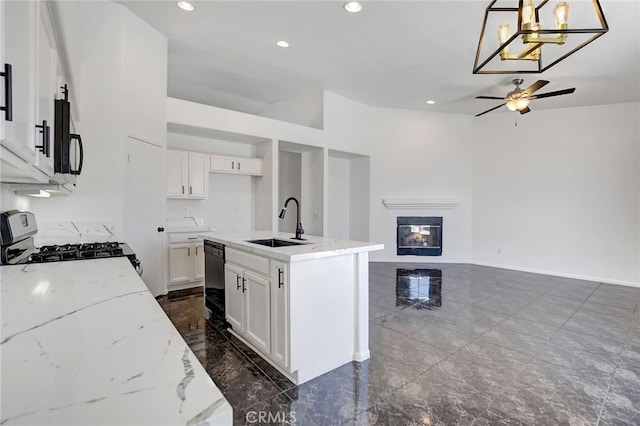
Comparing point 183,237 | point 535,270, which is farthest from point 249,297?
point 535,270

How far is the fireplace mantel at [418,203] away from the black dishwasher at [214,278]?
4280mm

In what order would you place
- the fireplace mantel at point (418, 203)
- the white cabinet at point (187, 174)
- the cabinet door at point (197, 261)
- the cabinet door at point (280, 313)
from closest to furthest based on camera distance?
the cabinet door at point (280, 313)
the cabinet door at point (197, 261)
the white cabinet at point (187, 174)
the fireplace mantel at point (418, 203)

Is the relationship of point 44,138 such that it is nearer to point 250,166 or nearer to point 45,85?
point 45,85

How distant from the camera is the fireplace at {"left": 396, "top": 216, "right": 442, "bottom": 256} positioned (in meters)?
6.65

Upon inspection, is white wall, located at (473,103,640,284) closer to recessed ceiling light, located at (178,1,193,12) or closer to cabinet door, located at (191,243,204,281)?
cabinet door, located at (191,243,204,281)

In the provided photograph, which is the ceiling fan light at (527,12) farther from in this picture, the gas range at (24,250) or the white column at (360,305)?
the gas range at (24,250)

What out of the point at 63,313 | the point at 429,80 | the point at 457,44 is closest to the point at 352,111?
the point at 429,80

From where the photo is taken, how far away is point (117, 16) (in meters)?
3.33

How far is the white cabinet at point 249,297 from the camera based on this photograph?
7.56 feet

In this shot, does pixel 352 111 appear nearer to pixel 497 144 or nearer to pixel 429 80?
pixel 429 80

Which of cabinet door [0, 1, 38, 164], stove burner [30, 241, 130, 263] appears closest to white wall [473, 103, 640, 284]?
stove burner [30, 241, 130, 263]

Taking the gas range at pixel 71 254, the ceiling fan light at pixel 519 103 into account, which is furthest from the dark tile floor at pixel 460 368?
the ceiling fan light at pixel 519 103

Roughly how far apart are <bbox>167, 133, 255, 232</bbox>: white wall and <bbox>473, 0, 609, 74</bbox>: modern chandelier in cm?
410

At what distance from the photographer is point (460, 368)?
2354 millimetres
